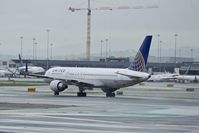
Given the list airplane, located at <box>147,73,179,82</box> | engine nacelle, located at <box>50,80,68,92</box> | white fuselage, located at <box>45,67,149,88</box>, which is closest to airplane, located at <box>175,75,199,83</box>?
airplane, located at <box>147,73,179,82</box>

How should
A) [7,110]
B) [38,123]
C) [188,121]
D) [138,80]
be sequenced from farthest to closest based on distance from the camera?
[138,80], [7,110], [188,121], [38,123]

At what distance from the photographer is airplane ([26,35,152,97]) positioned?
68875 millimetres

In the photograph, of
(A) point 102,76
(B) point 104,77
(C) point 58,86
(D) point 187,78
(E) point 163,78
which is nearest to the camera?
(C) point 58,86

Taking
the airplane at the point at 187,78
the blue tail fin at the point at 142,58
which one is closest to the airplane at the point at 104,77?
the blue tail fin at the point at 142,58

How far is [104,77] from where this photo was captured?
7150 cm

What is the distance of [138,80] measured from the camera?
6794cm

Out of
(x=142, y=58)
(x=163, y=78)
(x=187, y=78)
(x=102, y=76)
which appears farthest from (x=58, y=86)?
(x=163, y=78)

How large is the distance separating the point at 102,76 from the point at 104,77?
1.15ft

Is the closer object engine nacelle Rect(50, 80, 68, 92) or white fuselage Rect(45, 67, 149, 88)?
white fuselage Rect(45, 67, 149, 88)

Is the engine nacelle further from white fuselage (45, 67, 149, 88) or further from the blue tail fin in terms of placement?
the blue tail fin

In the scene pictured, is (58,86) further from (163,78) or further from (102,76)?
(163,78)

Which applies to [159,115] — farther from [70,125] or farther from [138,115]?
[70,125]

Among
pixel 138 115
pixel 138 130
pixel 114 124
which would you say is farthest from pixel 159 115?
pixel 138 130

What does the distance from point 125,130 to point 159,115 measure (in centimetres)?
1081
